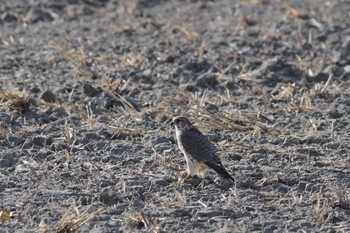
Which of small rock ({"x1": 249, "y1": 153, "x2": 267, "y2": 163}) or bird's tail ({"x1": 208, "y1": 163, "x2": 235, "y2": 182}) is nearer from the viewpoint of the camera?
bird's tail ({"x1": 208, "y1": 163, "x2": 235, "y2": 182})

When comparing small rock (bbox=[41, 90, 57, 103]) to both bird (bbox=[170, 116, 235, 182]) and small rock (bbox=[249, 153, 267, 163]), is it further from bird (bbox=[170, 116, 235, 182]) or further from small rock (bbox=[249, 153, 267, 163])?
small rock (bbox=[249, 153, 267, 163])

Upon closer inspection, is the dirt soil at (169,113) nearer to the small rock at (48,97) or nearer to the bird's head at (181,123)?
the small rock at (48,97)

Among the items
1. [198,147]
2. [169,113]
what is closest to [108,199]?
[198,147]

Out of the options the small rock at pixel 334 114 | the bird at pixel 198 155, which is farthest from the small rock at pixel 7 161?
the small rock at pixel 334 114

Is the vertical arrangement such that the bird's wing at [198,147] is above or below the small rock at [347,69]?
above

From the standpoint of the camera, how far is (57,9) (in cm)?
1800

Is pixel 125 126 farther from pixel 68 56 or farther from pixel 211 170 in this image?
pixel 68 56

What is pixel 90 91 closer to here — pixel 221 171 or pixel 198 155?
pixel 198 155

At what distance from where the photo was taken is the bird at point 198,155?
9.04 meters

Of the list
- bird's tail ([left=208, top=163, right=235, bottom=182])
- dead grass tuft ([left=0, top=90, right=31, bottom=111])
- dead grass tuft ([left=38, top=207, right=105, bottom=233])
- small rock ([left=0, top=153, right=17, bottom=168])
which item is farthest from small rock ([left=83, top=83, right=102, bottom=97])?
dead grass tuft ([left=38, top=207, right=105, bottom=233])

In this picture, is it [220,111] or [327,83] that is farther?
[327,83]

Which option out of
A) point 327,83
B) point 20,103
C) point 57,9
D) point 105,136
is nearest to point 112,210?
point 105,136

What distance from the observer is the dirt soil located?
819 centimetres

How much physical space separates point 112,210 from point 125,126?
271 centimetres
